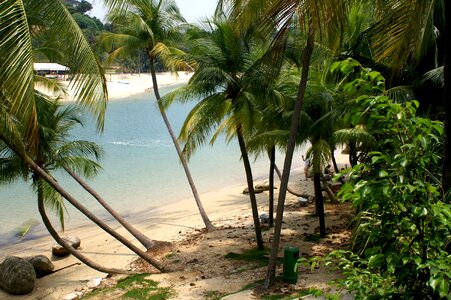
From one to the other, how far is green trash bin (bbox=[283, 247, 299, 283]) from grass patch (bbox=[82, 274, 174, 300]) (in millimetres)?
2295

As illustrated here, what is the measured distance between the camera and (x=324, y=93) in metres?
11.1

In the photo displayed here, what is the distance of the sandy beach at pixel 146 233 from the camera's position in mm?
11922

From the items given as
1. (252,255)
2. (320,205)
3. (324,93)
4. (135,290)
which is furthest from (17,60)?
(320,205)

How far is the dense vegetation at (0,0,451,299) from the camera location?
10.4 feet

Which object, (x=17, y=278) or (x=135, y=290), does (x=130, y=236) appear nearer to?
(x=17, y=278)

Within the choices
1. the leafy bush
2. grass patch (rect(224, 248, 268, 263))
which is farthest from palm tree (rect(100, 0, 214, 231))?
the leafy bush

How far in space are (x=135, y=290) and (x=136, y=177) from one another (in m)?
16.3

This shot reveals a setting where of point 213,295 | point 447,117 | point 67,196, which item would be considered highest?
point 447,117

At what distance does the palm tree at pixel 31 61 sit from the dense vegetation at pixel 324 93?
0.02m

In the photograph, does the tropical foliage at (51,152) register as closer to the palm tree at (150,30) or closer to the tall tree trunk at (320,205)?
the palm tree at (150,30)

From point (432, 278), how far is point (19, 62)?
15.5ft

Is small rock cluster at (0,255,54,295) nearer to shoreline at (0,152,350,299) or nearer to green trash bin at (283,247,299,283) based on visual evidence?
shoreline at (0,152,350,299)

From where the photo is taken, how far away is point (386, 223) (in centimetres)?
323

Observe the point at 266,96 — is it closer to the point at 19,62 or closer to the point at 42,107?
the point at 42,107
